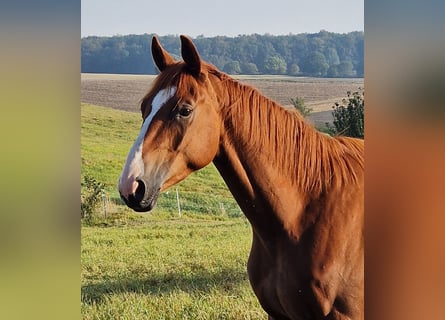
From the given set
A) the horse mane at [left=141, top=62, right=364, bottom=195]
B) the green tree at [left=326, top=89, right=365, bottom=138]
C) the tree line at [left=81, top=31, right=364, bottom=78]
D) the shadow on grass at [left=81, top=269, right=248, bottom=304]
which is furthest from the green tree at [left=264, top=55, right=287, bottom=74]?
the shadow on grass at [left=81, top=269, right=248, bottom=304]

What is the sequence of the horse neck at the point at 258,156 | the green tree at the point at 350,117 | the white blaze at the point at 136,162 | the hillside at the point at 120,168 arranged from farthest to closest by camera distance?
the hillside at the point at 120,168 < the green tree at the point at 350,117 < the horse neck at the point at 258,156 < the white blaze at the point at 136,162

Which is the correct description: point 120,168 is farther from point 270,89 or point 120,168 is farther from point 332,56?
point 332,56

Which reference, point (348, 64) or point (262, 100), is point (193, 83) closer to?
point (262, 100)

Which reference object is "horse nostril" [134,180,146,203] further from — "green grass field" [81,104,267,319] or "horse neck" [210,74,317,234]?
"green grass field" [81,104,267,319]

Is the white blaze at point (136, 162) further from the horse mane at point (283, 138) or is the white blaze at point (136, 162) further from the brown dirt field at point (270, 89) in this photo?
the brown dirt field at point (270, 89)

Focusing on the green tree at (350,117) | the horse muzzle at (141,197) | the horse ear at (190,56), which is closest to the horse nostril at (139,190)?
the horse muzzle at (141,197)
